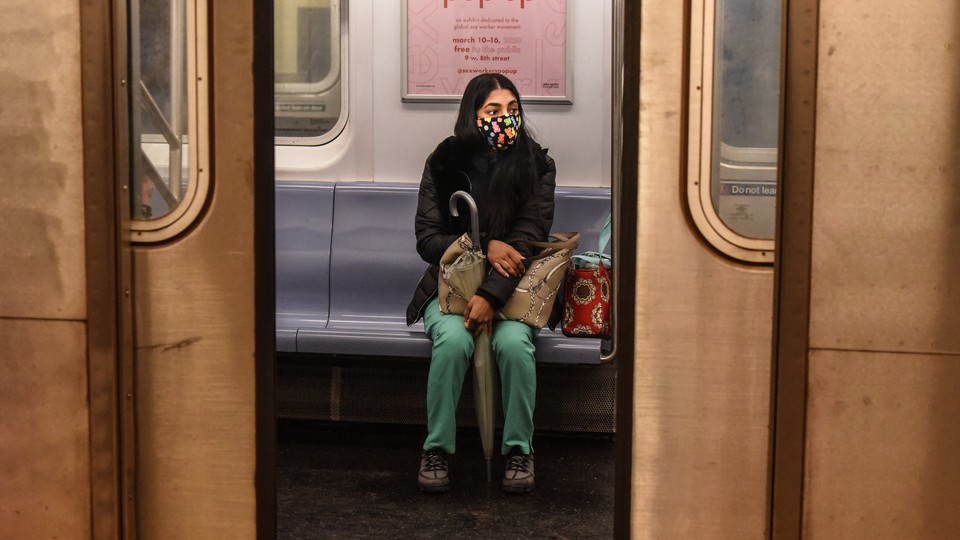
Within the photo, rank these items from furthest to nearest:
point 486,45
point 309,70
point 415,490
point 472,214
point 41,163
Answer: point 309,70 → point 486,45 → point 415,490 → point 472,214 → point 41,163

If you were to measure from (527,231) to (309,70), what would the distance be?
61.6 inches

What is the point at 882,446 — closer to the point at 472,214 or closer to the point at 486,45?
the point at 472,214

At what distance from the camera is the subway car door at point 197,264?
2.53m

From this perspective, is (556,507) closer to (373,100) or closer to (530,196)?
(530,196)

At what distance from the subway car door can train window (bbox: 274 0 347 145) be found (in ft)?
8.70

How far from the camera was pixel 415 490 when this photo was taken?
14.0ft

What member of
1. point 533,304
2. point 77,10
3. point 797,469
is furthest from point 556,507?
point 77,10

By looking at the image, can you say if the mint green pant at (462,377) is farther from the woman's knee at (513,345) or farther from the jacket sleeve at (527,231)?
the jacket sleeve at (527,231)

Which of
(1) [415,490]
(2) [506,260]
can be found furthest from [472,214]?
(1) [415,490]

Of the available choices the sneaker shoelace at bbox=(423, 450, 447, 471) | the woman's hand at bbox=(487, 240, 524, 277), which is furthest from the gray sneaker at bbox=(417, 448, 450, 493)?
the woman's hand at bbox=(487, 240, 524, 277)

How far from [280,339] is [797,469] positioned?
8.74 feet

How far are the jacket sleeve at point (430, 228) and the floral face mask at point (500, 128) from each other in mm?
288

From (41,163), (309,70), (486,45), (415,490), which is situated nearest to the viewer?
(41,163)

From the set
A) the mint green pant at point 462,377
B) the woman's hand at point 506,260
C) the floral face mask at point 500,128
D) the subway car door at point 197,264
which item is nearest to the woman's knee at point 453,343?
the mint green pant at point 462,377
